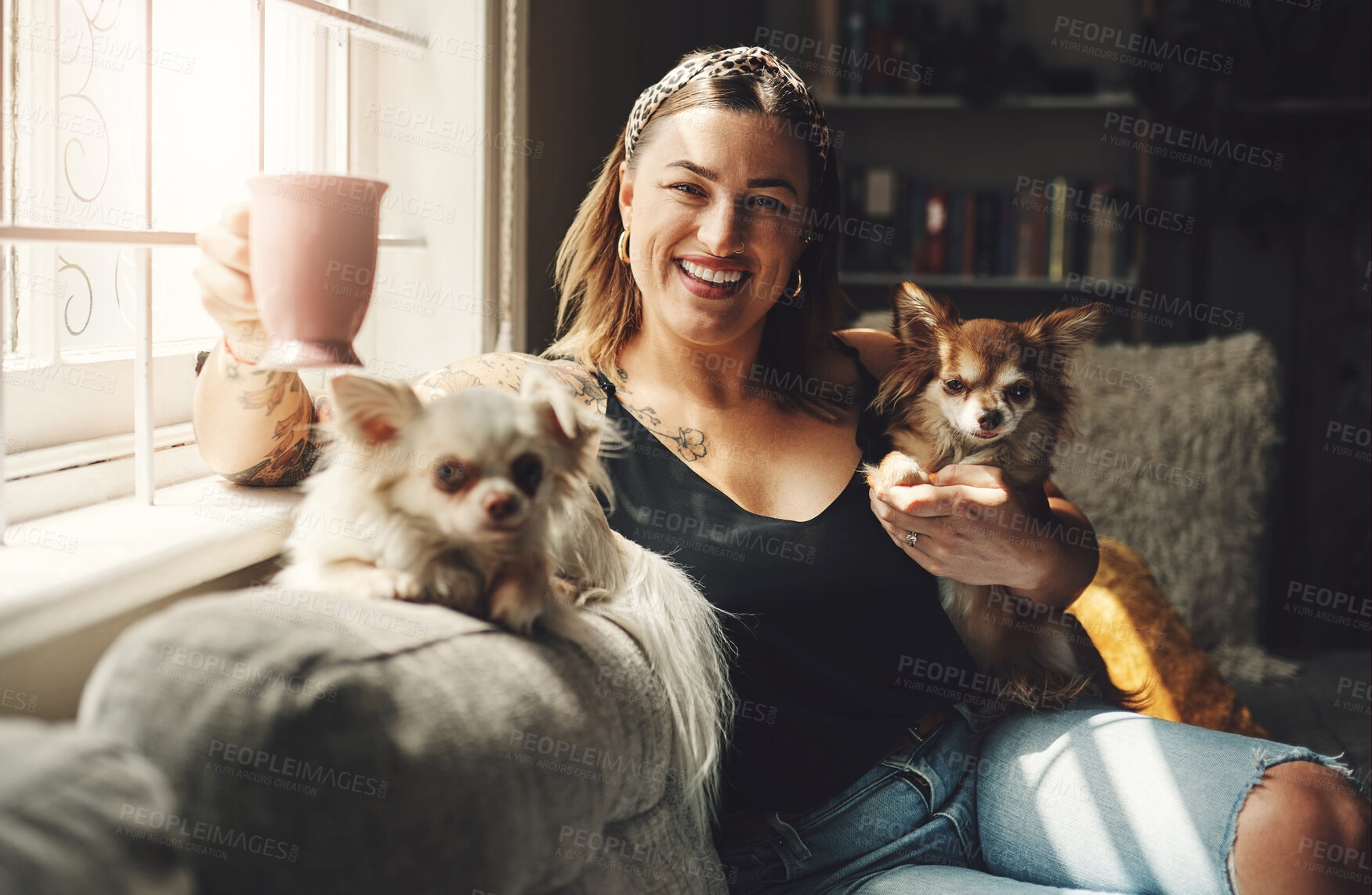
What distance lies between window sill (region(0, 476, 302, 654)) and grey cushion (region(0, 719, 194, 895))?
0.27 meters

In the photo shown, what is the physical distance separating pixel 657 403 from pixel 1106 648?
115cm

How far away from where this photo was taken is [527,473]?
73 cm

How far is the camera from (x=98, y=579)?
88 cm

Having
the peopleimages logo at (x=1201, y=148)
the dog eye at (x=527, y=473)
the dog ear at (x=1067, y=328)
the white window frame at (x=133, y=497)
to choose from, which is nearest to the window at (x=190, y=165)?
the white window frame at (x=133, y=497)

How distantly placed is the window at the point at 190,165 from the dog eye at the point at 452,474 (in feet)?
1.78

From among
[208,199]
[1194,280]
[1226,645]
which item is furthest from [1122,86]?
[208,199]

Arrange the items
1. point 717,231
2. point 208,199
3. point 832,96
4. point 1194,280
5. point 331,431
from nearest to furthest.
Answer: point 331,431 < point 717,231 < point 208,199 < point 1194,280 < point 832,96

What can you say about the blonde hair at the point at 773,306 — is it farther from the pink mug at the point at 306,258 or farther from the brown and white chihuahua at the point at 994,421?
the pink mug at the point at 306,258

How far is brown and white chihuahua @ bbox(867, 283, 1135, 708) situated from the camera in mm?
1210

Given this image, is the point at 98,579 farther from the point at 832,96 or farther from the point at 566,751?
the point at 832,96

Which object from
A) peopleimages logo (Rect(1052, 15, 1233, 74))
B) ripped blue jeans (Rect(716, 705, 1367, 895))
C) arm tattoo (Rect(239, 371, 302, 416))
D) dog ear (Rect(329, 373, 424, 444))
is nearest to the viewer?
dog ear (Rect(329, 373, 424, 444))

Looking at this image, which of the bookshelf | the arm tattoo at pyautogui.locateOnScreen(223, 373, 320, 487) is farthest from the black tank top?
the bookshelf

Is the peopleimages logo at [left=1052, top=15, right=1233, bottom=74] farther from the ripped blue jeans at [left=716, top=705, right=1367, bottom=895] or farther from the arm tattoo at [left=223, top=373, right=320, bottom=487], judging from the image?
the arm tattoo at [left=223, top=373, right=320, bottom=487]

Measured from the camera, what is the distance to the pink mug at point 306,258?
0.83m
